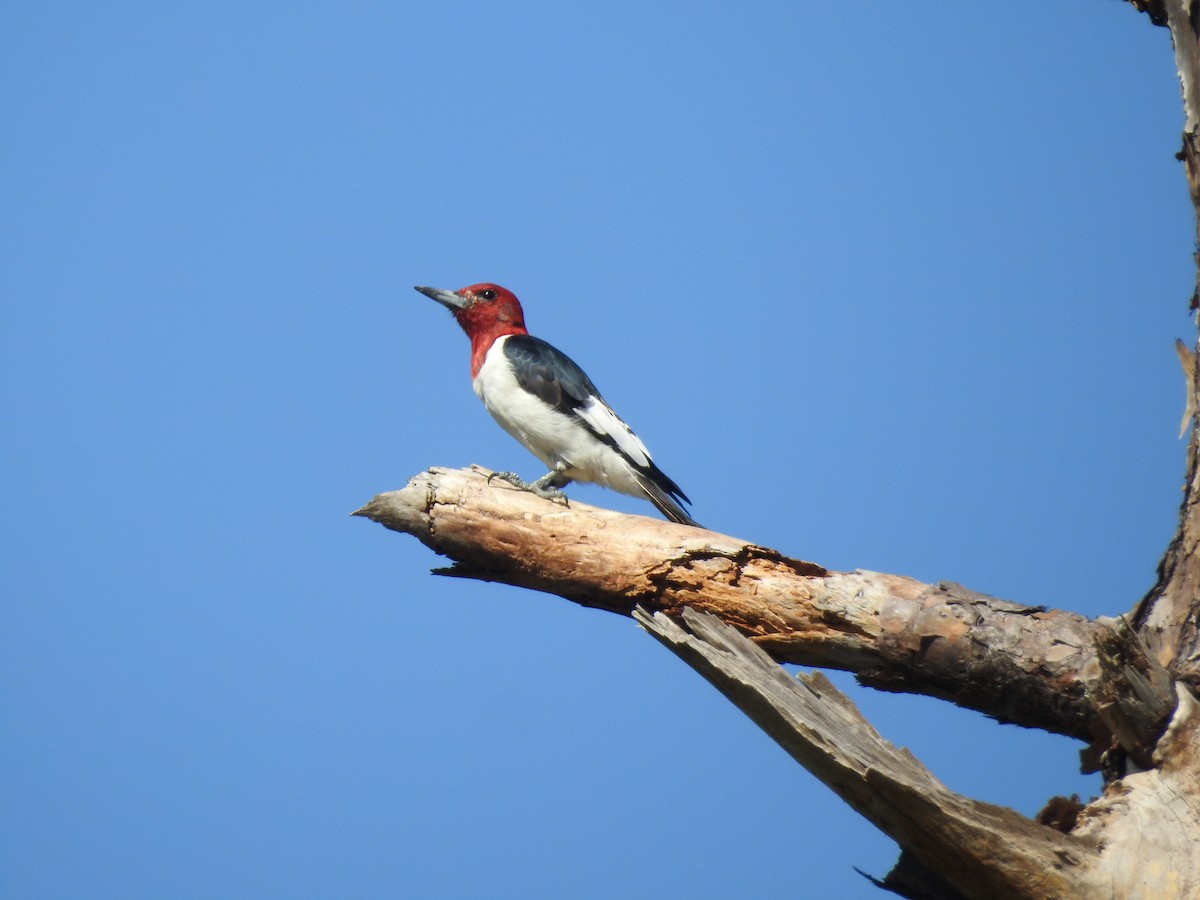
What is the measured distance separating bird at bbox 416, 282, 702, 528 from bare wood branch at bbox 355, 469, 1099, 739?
5.27 ft

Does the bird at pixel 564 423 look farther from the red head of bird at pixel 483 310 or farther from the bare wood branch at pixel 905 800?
the bare wood branch at pixel 905 800

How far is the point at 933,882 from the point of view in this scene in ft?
9.70

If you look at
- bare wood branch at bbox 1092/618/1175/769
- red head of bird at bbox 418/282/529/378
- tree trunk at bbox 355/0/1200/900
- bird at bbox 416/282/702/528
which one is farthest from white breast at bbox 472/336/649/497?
bare wood branch at bbox 1092/618/1175/769

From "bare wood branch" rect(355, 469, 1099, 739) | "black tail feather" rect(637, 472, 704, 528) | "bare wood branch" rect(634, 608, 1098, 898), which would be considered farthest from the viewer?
"black tail feather" rect(637, 472, 704, 528)

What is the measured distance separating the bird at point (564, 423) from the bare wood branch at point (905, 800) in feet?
9.50

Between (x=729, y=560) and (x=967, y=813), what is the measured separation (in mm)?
1323

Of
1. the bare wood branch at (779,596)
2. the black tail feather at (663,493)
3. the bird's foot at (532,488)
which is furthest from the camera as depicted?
the black tail feather at (663,493)

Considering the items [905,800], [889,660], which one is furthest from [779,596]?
[905,800]

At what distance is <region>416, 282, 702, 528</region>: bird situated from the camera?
6.24 metres

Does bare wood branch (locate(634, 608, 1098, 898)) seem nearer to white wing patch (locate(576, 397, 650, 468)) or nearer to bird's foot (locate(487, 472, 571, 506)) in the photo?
bird's foot (locate(487, 472, 571, 506))

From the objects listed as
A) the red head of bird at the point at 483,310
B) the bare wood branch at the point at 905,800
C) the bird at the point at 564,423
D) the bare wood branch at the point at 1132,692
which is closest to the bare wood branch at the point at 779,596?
the bare wood branch at the point at 1132,692

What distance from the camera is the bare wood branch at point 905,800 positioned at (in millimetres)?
2781

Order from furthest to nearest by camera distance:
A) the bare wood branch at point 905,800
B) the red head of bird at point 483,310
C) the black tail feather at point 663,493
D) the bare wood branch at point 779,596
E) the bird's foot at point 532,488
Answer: the red head of bird at point 483,310
the black tail feather at point 663,493
the bird's foot at point 532,488
the bare wood branch at point 779,596
the bare wood branch at point 905,800

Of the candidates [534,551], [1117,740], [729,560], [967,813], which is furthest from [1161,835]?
[534,551]
